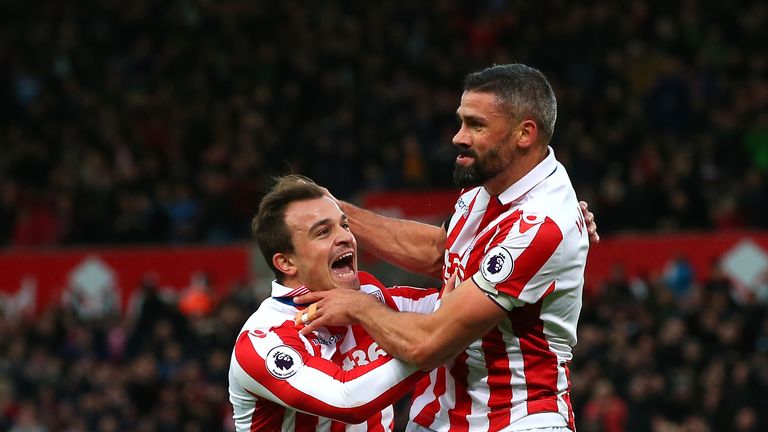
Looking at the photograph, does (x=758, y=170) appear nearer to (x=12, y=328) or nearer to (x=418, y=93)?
(x=418, y=93)

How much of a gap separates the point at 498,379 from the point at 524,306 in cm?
32

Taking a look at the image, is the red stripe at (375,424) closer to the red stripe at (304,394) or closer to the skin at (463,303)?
the red stripe at (304,394)

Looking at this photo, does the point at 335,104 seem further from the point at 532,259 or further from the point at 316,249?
the point at 532,259

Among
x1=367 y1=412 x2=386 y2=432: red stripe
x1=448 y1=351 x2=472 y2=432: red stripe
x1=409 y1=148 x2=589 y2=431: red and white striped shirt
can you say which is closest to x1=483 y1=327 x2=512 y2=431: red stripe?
x1=409 y1=148 x2=589 y2=431: red and white striped shirt

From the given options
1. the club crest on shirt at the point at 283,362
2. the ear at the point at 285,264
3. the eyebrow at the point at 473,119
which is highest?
the eyebrow at the point at 473,119

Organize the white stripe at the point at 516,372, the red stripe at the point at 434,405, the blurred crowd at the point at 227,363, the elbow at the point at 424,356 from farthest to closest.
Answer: the blurred crowd at the point at 227,363 → the red stripe at the point at 434,405 → the white stripe at the point at 516,372 → the elbow at the point at 424,356

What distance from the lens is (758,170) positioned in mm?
14398

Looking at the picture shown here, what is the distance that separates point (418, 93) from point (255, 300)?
14.8ft

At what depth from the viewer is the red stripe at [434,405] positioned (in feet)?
17.1

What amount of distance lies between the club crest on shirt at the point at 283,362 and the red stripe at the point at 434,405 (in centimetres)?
71

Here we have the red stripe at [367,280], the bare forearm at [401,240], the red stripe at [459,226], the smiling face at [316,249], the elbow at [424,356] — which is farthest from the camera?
the bare forearm at [401,240]

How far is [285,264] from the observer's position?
5.08 meters

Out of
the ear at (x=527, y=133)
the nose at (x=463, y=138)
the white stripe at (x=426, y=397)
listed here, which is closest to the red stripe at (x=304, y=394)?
the white stripe at (x=426, y=397)

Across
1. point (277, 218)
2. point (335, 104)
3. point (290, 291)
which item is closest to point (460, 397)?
point (290, 291)
